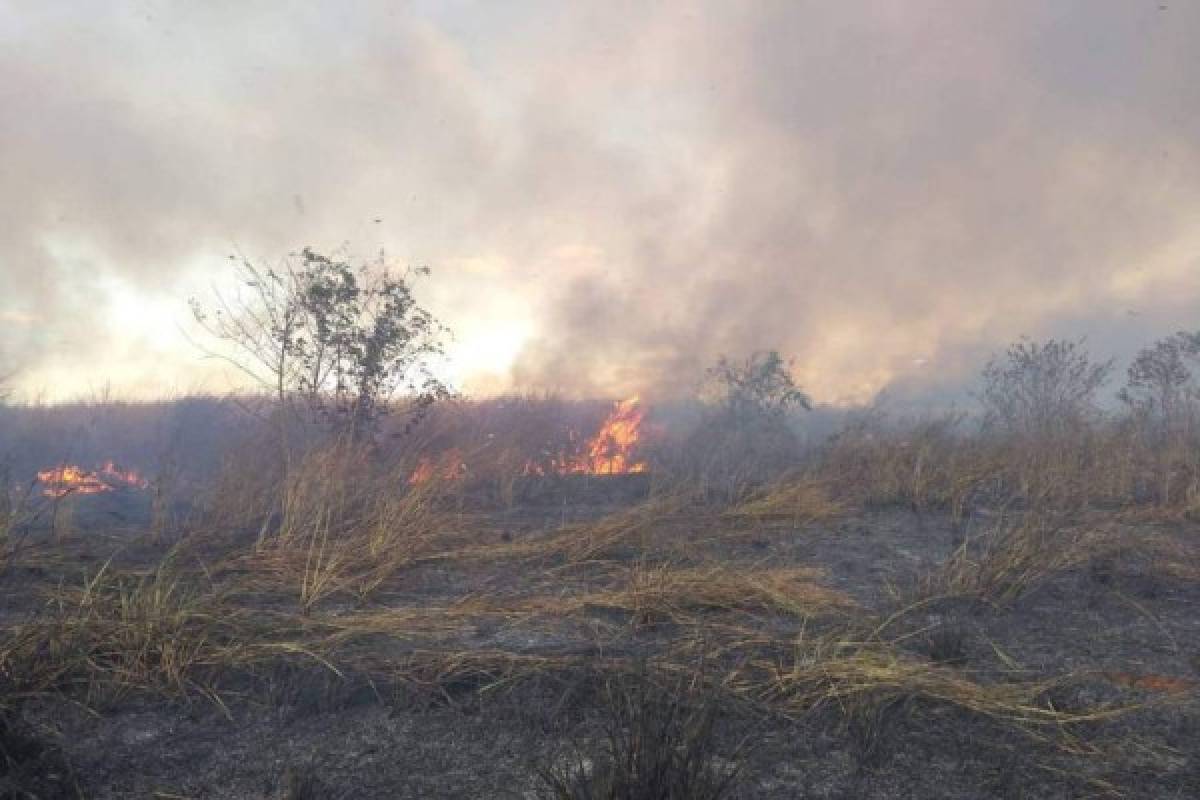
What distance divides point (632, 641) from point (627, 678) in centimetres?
52

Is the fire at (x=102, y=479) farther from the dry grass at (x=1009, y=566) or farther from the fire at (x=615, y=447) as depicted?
the dry grass at (x=1009, y=566)

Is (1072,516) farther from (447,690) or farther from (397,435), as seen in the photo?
(397,435)

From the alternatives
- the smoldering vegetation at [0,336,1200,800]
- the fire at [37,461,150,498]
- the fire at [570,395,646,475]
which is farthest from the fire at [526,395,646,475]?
the fire at [37,461,150,498]

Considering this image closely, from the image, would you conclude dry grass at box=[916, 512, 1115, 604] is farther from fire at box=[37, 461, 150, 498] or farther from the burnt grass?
fire at box=[37, 461, 150, 498]

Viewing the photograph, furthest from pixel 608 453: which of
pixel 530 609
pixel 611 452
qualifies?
pixel 530 609

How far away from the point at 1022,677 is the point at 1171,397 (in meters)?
10.7

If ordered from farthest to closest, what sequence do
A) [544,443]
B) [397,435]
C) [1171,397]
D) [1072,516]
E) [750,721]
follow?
[544,443]
[1171,397]
[397,435]
[1072,516]
[750,721]

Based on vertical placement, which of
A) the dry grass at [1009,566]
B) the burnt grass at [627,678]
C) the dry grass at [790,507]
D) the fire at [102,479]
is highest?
the fire at [102,479]

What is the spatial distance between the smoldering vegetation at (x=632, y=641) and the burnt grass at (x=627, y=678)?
13mm

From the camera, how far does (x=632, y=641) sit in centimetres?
316

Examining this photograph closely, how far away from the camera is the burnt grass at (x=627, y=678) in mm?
2158

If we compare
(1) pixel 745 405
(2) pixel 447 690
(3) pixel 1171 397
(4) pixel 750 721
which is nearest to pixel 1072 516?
(4) pixel 750 721

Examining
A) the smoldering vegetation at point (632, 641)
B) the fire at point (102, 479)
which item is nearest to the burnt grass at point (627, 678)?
the smoldering vegetation at point (632, 641)

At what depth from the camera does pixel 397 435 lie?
1027 cm
